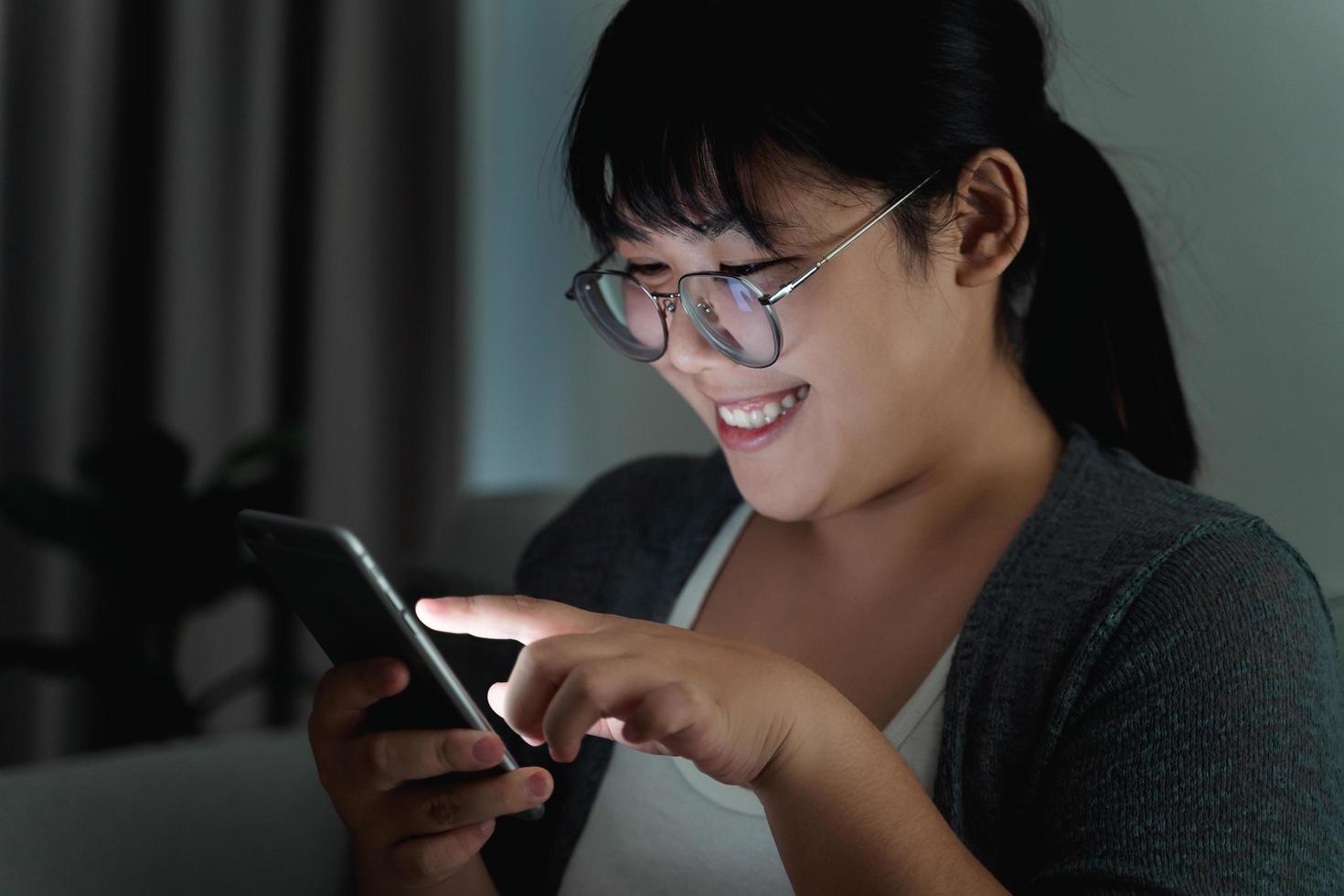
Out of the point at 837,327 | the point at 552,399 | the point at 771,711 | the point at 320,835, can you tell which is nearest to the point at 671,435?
the point at 552,399

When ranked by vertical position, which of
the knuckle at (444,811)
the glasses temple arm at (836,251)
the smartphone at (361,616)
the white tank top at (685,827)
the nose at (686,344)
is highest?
the glasses temple arm at (836,251)

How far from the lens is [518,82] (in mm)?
2449

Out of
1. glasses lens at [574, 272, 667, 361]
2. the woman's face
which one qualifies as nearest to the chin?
the woman's face

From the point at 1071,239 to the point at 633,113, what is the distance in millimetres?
401

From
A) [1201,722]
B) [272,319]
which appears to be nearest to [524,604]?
[1201,722]

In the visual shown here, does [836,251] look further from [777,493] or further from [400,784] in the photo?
[400,784]

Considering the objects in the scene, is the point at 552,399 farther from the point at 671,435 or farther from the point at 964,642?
the point at 964,642

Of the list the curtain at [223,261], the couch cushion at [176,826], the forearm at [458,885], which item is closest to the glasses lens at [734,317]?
the forearm at [458,885]

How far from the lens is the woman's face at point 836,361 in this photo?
2.60 feet

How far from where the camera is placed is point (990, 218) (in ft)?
2.79

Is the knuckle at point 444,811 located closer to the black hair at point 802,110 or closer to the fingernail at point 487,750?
the fingernail at point 487,750

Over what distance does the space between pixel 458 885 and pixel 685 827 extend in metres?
0.17

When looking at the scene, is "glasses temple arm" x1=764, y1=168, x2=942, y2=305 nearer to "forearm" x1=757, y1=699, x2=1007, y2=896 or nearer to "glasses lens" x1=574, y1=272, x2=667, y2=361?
"glasses lens" x1=574, y1=272, x2=667, y2=361

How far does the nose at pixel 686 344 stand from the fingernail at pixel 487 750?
0.33m
